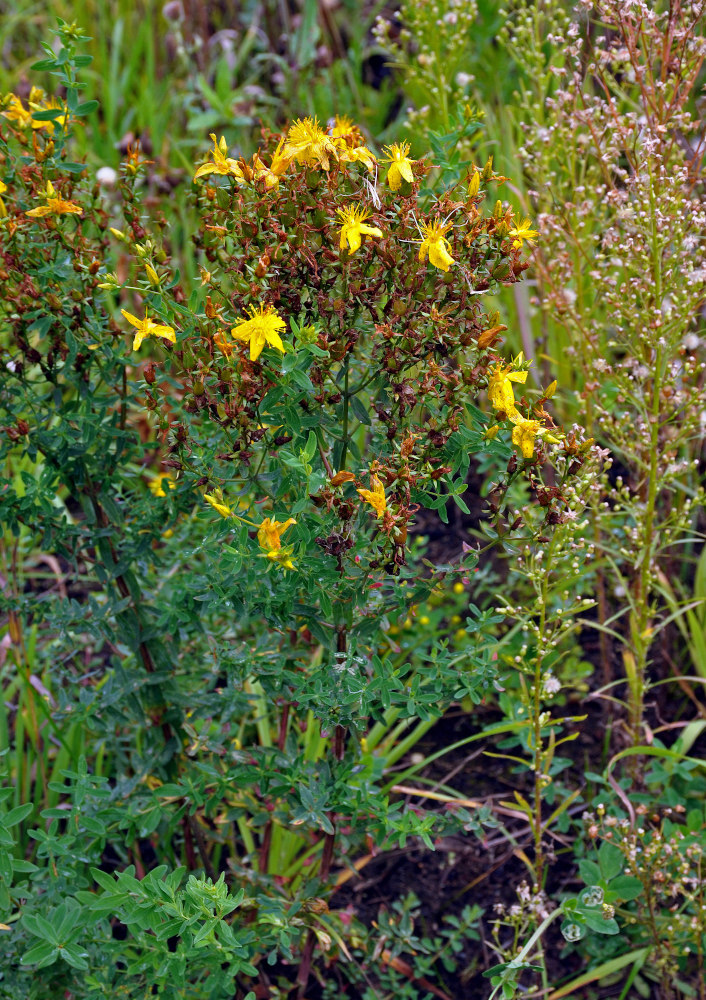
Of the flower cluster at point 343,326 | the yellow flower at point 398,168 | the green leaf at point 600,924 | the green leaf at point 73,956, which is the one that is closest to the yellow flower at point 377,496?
the flower cluster at point 343,326

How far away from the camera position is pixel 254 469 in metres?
1.39

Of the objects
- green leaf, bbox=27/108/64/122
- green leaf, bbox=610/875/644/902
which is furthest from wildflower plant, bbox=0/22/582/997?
green leaf, bbox=610/875/644/902

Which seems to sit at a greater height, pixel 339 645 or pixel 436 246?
pixel 436 246

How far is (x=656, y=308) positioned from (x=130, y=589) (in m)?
1.09

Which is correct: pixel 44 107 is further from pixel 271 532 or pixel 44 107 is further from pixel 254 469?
pixel 271 532

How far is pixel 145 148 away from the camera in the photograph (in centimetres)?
349

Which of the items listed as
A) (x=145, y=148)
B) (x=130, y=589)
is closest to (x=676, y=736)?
(x=130, y=589)

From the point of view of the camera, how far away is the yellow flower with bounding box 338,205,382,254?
3.83 ft

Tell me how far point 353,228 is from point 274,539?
0.42 m

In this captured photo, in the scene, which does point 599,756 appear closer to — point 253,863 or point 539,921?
point 539,921

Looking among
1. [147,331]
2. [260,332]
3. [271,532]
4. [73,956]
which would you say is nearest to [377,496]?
[271,532]

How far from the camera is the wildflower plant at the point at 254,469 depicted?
4.17 feet

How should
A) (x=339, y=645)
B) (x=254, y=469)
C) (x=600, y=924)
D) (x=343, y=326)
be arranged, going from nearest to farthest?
(x=343, y=326) < (x=254, y=469) < (x=339, y=645) < (x=600, y=924)

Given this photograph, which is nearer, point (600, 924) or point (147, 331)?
point (147, 331)
